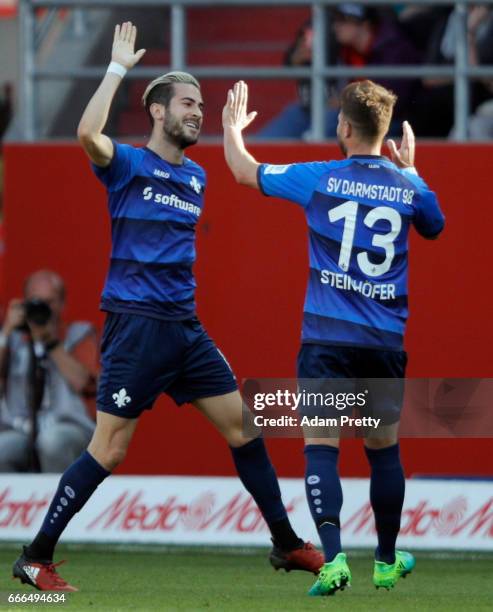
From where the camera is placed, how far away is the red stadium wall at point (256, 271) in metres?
9.58

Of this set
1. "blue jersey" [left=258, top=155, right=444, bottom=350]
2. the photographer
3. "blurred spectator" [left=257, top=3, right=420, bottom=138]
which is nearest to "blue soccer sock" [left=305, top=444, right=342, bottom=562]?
"blue jersey" [left=258, top=155, right=444, bottom=350]

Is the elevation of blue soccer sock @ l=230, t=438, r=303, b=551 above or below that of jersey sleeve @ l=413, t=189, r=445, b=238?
below

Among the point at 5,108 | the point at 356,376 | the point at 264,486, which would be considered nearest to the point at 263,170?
the point at 356,376

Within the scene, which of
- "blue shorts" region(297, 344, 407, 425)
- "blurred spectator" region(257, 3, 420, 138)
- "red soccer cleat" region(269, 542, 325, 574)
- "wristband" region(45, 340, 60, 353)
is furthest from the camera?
"blurred spectator" region(257, 3, 420, 138)

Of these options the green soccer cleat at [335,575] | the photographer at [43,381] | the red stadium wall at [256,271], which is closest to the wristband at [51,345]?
the photographer at [43,381]

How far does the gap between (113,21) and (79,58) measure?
1.35 ft

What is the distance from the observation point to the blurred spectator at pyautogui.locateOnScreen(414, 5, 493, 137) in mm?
10023

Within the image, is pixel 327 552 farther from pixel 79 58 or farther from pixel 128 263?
pixel 79 58

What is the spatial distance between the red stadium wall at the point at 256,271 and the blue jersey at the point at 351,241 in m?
3.19

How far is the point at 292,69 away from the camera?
984cm

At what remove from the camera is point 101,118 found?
6.43 metres

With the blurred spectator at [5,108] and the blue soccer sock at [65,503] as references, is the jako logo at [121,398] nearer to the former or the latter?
the blue soccer sock at [65,503]

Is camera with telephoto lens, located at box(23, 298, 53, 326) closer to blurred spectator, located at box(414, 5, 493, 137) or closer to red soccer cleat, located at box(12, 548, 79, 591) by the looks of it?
blurred spectator, located at box(414, 5, 493, 137)

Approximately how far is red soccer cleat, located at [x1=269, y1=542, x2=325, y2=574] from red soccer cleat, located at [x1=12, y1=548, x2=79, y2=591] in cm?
88
